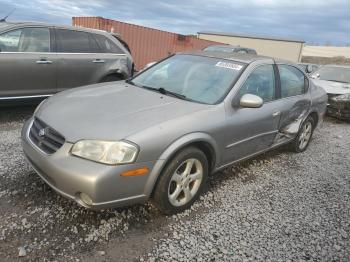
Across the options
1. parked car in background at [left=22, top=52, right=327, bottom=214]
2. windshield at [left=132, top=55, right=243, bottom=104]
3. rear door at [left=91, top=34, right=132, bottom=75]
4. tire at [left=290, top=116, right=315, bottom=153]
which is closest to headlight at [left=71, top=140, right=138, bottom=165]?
parked car in background at [left=22, top=52, right=327, bottom=214]

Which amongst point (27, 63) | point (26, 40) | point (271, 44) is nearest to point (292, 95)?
point (27, 63)

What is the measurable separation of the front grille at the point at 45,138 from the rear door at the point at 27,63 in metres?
2.56

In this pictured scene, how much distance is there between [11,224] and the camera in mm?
2938

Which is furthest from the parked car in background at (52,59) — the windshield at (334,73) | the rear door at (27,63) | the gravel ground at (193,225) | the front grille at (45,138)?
the windshield at (334,73)

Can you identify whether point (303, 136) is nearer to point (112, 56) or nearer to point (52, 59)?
point (112, 56)

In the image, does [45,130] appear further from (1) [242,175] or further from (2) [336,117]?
(2) [336,117]

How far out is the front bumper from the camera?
2.69m

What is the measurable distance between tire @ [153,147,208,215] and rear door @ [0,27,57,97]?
3.58 m

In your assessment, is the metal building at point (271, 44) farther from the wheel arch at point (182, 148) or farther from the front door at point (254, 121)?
the wheel arch at point (182, 148)

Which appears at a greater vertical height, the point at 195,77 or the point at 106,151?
the point at 195,77

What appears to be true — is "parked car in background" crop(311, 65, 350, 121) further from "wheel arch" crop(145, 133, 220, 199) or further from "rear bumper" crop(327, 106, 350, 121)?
"wheel arch" crop(145, 133, 220, 199)

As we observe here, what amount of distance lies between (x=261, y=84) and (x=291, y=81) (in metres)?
0.99

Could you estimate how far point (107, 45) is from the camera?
266 inches

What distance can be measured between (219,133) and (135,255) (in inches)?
57.7
